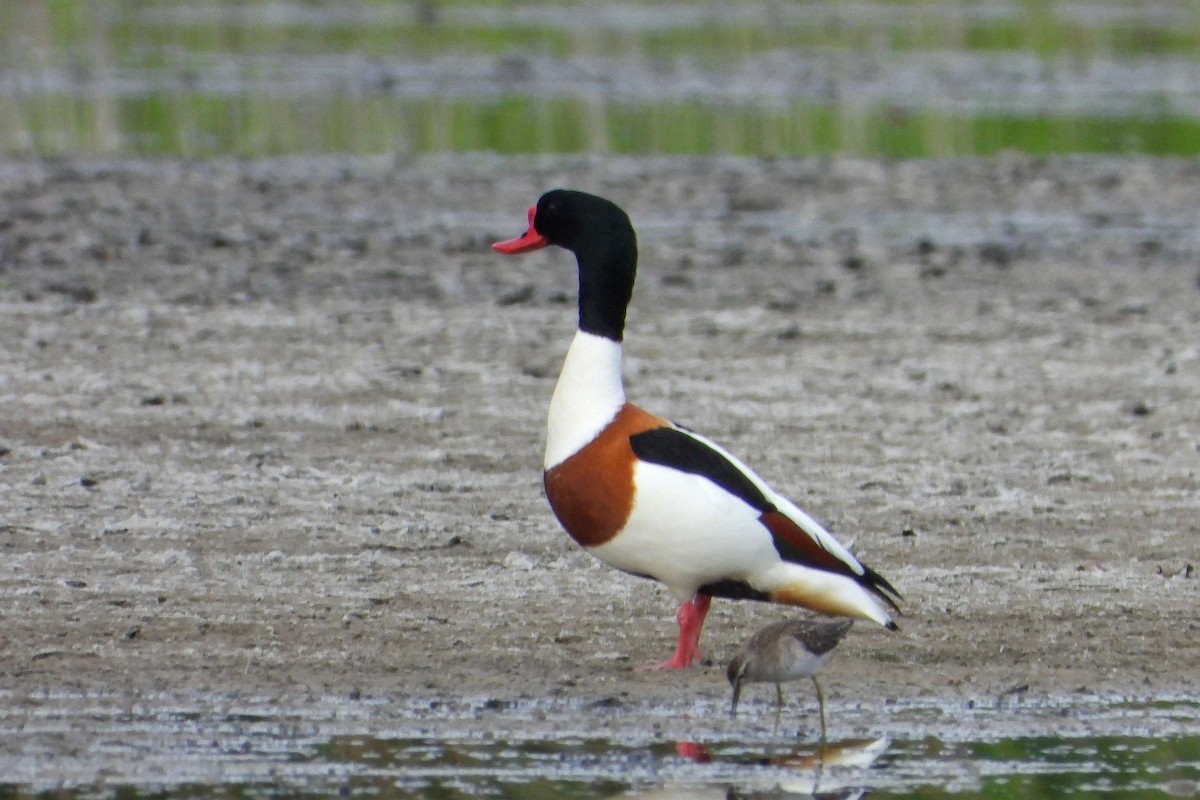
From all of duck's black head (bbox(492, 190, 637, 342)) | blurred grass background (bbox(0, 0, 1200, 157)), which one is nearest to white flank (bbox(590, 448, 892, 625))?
duck's black head (bbox(492, 190, 637, 342))

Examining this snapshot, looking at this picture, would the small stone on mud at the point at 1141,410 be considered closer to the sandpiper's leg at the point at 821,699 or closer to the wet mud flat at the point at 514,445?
the wet mud flat at the point at 514,445

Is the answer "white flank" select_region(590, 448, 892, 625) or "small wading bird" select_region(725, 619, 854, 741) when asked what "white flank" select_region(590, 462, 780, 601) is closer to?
"white flank" select_region(590, 448, 892, 625)

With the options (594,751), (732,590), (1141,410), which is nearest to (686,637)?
(732,590)

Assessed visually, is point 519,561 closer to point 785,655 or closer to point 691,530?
point 691,530

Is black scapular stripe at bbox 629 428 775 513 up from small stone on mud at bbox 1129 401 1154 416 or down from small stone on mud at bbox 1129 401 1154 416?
up

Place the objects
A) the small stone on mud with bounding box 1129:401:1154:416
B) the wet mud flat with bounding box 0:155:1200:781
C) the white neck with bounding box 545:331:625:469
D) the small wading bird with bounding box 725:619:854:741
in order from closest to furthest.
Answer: the small wading bird with bounding box 725:619:854:741 → the wet mud flat with bounding box 0:155:1200:781 → the white neck with bounding box 545:331:625:469 → the small stone on mud with bounding box 1129:401:1154:416

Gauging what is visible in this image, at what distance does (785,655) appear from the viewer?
576 centimetres

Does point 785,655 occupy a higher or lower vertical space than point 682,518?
lower

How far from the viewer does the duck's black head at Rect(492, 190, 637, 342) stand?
266 inches

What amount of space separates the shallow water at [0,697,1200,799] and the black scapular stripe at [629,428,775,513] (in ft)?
1.93

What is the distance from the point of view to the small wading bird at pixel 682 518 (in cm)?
625

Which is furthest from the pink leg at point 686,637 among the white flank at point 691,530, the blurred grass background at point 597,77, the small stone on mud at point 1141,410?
the blurred grass background at point 597,77

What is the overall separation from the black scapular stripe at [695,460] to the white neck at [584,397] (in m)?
0.16

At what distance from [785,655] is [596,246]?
168 cm
